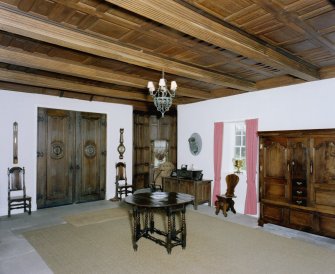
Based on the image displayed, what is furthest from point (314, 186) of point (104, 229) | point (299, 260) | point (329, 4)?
Answer: point (104, 229)

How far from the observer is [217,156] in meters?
6.50

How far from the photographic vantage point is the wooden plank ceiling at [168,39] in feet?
8.24

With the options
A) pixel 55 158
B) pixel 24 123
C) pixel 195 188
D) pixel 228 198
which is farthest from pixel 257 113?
pixel 24 123

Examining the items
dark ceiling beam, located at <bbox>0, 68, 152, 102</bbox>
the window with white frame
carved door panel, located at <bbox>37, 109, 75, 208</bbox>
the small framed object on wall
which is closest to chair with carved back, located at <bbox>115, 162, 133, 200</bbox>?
carved door panel, located at <bbox>37, 109, 75, 208</bbox>

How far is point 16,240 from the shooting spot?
13.6 ft

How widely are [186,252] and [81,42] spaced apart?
3115mm

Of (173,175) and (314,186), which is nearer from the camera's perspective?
(314,186)

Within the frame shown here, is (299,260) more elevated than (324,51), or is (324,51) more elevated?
(324,51)

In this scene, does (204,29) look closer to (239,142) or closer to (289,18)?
(289,18)

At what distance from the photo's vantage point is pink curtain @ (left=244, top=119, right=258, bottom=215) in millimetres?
5672

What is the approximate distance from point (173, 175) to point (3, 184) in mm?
3930

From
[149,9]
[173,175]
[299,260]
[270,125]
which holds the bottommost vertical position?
[299,260]

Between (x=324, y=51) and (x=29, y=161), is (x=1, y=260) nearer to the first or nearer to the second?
(x=29, y=161)

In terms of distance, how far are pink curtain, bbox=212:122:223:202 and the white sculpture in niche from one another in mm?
619
